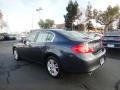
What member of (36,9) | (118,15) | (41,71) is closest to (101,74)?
(41,71)

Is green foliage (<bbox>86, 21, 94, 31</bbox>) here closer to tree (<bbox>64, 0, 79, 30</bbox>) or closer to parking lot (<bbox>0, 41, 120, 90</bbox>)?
tree (<bbox>64, 0, 79, 30</bbox>)

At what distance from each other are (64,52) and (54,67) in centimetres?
75

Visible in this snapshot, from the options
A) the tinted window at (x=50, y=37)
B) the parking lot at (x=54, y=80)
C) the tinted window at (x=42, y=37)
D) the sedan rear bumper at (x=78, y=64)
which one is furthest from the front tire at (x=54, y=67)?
the tinted window at (x=42, y=37)

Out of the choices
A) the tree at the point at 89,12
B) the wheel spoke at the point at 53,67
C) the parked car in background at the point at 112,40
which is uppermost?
the tree at the point at 89,12

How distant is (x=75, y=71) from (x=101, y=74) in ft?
4.03

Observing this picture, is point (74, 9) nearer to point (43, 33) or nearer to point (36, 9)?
point (36, 9)

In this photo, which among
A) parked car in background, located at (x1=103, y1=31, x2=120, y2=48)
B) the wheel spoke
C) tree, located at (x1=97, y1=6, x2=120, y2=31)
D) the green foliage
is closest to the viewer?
the wheel spoke

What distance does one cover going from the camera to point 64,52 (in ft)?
15.0

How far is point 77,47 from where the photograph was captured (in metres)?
4.41

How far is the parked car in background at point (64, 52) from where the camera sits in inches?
173

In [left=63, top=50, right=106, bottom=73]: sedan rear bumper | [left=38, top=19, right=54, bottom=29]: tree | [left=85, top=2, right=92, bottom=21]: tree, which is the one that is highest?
[left=85, top=2, right=92, bottom=21]: tree

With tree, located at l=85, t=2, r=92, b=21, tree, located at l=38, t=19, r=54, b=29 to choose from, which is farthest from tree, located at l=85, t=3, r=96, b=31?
tree, located at l=38, t=19, r=54, b=29

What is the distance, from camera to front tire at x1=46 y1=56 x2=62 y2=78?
4.85 meters

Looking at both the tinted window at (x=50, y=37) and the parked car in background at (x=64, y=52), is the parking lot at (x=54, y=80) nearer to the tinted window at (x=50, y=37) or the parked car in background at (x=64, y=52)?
the parked car in background at (x=64, y=52)
